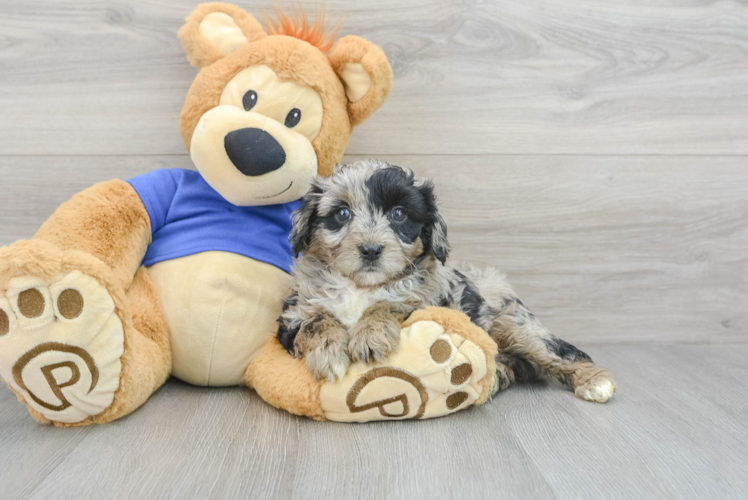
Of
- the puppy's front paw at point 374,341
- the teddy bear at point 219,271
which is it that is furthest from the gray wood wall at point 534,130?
the puppy's front paw at point 374,341

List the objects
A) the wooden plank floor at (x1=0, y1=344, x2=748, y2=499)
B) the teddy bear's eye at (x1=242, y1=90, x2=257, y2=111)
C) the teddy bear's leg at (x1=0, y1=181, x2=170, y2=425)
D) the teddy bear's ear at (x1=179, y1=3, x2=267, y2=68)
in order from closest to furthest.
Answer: the wooden plank floor at (x1=0, y1=344, x2=748, y2=499) < the teddy bear's leg at (x1=0, y1=181, x2=170, y2=425) < the teddy bear's eye at (x1=242, y1=90, x2=257, y2=111) < the teddy bear's ear at (x1=179, y1=3, x2=267, y2=68)

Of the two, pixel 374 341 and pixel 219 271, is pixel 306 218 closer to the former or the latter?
pixel 219 271

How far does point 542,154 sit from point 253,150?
133 centimetres

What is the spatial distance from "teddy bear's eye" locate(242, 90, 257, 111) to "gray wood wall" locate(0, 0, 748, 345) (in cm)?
60

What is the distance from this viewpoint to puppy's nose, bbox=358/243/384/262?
1.51 m

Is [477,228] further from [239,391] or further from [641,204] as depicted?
[239,391]

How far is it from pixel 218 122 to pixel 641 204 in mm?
1871

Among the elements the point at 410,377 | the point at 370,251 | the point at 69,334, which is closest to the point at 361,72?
the point at 370,251

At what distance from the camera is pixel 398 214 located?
1.63m

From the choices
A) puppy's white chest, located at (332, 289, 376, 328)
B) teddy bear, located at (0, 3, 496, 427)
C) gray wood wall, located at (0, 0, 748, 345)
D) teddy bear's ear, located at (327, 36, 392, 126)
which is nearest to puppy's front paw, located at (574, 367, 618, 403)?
teddy bear, located at (0, 3, 496, 427)

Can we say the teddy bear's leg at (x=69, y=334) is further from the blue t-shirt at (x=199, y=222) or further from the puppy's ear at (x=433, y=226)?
the puppy's ear at (x=433, y=226)

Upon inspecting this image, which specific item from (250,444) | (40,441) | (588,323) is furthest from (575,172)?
(40,441)

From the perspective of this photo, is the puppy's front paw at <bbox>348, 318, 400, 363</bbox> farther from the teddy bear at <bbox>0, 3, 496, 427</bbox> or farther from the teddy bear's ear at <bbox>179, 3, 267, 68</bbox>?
the teddy bear's ear at <bbox>179, 3, 267, 68</bbox>

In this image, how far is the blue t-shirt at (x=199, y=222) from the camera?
181 centimetres
